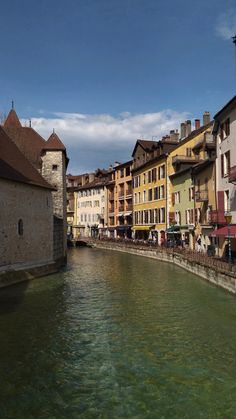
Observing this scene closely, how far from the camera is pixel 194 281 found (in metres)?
21.8

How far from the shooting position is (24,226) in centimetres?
2220

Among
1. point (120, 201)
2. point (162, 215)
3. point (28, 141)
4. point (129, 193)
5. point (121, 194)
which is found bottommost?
point (162, 215)

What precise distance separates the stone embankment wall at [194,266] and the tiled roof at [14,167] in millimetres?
10135

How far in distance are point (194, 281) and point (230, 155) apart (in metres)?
7.41

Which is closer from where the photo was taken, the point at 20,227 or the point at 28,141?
the point at 20,227

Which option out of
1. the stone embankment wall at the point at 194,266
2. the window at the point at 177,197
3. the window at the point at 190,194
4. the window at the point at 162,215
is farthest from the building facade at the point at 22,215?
the window at the point at 162,215

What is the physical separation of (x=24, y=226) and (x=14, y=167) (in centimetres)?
329

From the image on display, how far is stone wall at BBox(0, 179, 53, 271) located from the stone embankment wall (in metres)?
9.01

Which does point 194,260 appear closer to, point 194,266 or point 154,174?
point 194,266

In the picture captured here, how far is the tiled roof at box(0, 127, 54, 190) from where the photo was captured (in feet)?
67.1

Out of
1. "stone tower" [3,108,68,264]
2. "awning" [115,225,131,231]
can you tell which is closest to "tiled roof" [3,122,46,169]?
"stone tower" [3,108,68,264]

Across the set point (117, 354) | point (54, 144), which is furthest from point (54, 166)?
point (117, 354)

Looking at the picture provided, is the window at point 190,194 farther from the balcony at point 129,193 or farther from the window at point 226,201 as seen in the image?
the balcony at point 129,193

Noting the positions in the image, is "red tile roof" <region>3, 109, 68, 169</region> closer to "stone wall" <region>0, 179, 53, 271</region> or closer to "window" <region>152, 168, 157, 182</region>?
"stone wall" <region>0, 179, 53, 271</region>
